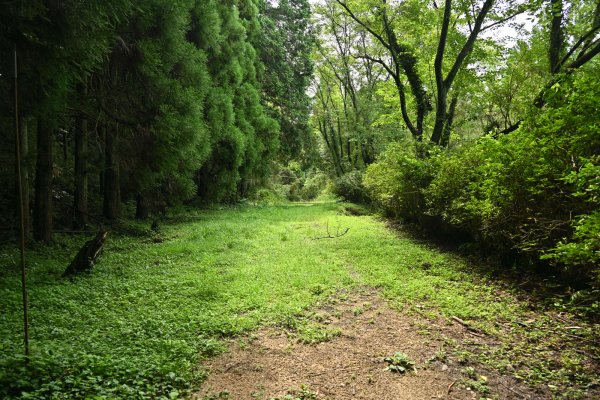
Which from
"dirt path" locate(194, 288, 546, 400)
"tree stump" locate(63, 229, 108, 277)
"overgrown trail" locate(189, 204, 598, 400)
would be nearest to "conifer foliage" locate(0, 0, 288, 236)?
"tree stump" locate(63, 229, 108, 277)

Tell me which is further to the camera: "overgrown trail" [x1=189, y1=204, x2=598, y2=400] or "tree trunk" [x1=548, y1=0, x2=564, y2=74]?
"tree trunk" [x1=548, y1=0, x2=564, y2=74]

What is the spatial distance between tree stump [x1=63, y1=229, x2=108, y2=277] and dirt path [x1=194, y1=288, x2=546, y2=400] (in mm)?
3534

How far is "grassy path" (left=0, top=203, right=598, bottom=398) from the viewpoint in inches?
109

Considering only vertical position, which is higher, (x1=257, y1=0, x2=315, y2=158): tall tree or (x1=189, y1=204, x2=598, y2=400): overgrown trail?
(x1=257, y1=0, x2=315, y2=158): tall tree

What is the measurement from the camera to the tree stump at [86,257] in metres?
5.54

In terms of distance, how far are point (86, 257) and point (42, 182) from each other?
229cm

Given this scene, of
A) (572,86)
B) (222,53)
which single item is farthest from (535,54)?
(222,53)

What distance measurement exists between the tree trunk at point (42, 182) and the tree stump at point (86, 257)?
1.70 metres

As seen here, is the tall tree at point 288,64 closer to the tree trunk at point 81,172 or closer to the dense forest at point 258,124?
the dense forest at point 258,124

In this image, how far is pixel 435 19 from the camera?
11289 millimetres

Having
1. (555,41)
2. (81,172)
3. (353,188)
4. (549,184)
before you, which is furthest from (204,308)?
(353,188)

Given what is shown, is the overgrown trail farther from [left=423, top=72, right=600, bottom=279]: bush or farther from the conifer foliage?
the conifer foliage

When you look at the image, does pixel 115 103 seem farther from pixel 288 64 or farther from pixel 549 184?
pixel 288 64

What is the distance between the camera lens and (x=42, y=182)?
684cm
